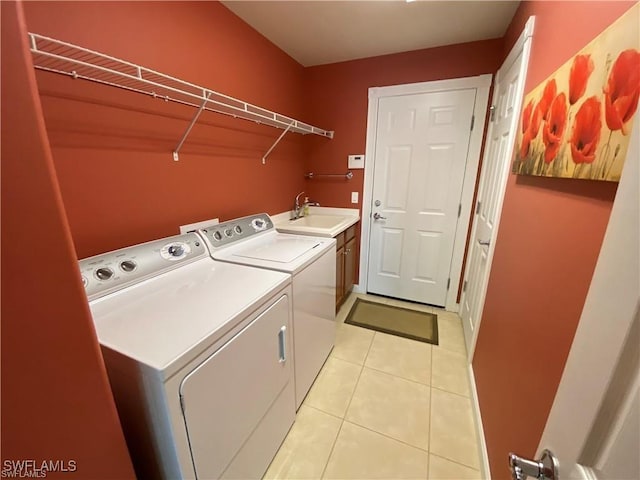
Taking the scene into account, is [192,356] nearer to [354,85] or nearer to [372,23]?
[372,23]

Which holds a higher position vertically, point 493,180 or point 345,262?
point 493,180

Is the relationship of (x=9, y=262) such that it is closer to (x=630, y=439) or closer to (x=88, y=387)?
(x=88, y=387)

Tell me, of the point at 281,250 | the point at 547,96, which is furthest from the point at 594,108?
the point at 281,250

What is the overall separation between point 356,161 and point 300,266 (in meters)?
1.73

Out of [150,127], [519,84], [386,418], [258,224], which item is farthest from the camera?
[258,224]

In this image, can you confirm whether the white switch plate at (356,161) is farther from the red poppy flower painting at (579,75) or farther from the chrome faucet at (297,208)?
the red poppy flower painting at (579,75)

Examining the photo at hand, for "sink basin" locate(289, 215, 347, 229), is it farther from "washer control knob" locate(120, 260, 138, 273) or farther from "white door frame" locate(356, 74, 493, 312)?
"washer control knob" locate(120, 260, 138, 273)

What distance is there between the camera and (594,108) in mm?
661

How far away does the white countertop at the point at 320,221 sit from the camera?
2.14m

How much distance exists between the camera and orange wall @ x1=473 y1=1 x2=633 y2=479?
71 centimetres

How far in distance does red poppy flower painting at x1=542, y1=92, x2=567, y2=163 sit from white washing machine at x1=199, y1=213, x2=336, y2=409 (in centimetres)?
113

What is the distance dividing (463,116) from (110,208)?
2661 millimetres

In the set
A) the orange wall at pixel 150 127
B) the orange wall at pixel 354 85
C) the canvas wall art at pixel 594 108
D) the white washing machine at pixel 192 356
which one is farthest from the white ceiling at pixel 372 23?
the white washing machine at pixel 192 356

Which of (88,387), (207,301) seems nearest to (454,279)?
(207,301)
